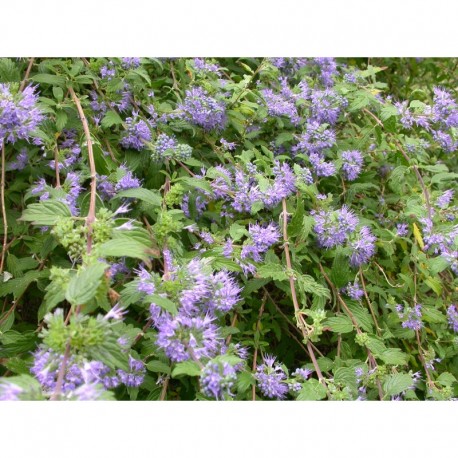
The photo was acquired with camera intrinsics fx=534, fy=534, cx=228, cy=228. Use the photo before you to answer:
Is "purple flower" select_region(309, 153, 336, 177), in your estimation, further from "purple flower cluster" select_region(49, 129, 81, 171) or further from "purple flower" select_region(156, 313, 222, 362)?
"purple flower" select_region(156, 313, 222, 362)

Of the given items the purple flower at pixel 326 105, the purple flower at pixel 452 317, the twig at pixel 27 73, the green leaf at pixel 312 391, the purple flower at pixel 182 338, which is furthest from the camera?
the purple flower at pixel 326 105

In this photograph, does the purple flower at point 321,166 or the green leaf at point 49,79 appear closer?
the green leaf at point 49,79

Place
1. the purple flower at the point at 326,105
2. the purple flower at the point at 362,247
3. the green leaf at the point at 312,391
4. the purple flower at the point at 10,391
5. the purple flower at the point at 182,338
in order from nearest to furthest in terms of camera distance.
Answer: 1. the purple flower at the point at 10,391
2. the purple flower at the point at 182,338
3. the green leaf at the point at 312,391
4. the purple flower at the point at 362,247
5. the purple flower at the point at 326,105

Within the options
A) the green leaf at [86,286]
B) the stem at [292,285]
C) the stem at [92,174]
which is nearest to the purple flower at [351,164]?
the stem at [292,285]

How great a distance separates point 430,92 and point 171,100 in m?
1.81

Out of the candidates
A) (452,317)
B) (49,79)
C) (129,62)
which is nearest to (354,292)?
(452,317)

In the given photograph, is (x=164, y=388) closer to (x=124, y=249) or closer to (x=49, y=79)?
(x=124, y=249)

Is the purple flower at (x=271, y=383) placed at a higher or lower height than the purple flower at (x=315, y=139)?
lower

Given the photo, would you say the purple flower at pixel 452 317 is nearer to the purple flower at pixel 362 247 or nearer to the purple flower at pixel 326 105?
the purple flower at pixel 362 247

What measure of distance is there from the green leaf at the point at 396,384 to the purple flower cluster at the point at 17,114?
1.25 m

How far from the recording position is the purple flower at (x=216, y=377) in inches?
42.9

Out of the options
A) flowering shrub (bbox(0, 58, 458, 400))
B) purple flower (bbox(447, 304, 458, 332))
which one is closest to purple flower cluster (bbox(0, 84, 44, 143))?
flowering shrub (bbox(0, 58, 458, 400))

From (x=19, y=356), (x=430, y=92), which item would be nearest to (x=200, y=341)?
(x=19, y=356)

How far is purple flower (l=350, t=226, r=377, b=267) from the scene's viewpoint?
1771 millimetres
